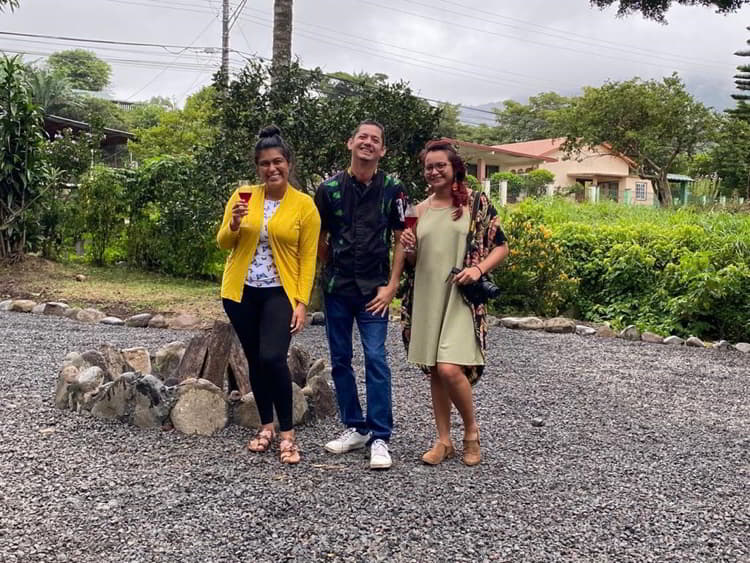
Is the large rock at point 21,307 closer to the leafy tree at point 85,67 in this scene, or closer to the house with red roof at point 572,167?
the house with red roof at point 572,167

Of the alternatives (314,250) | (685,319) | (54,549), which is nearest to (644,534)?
(314,250)

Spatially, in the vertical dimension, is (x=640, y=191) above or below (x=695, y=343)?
above

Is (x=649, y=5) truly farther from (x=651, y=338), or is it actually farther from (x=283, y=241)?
(x=283, y=241)

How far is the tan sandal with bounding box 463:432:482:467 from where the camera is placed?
140 inches

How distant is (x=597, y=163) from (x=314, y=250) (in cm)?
3897

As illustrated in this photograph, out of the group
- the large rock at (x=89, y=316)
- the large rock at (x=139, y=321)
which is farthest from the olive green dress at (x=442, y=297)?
the large rock at (x=89, y=316)

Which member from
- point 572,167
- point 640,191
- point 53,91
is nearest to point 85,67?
point 53,91

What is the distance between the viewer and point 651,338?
751 centimetres

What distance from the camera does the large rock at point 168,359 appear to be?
477 cm

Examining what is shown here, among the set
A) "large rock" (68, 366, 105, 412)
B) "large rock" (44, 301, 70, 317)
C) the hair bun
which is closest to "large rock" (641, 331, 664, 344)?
the hair bun

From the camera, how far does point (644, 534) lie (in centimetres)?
286

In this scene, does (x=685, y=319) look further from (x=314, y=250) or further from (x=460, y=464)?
Answer: (x=314, y=250)

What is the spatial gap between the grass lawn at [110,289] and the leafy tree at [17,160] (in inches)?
20.0

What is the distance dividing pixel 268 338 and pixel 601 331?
5.26 metres
